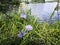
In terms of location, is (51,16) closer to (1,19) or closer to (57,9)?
(57,9)

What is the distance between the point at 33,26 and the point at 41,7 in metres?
0.67

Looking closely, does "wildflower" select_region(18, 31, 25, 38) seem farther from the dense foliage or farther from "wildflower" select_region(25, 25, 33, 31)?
the dense foliage

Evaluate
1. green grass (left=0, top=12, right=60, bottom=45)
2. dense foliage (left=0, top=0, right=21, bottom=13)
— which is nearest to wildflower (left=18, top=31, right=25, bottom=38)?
green grass (left=0, top=12, right=60, bottom=45)

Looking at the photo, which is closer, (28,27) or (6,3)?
(28,27)

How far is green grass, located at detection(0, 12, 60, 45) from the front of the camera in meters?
1.44

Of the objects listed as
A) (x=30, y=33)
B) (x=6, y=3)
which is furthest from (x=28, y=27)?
(x=6, y=3)

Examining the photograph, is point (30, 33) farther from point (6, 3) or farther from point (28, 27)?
point (6, 3)

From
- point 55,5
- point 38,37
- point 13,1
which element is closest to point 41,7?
point 55,5

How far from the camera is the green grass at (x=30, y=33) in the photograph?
4.72 feet

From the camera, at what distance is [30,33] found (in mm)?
1454

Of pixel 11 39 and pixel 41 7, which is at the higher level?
pixel 41 7

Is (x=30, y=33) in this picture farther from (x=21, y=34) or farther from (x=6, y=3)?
(x=6, y=3)

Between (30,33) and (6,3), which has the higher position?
(6,3)

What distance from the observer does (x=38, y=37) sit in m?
1.46
